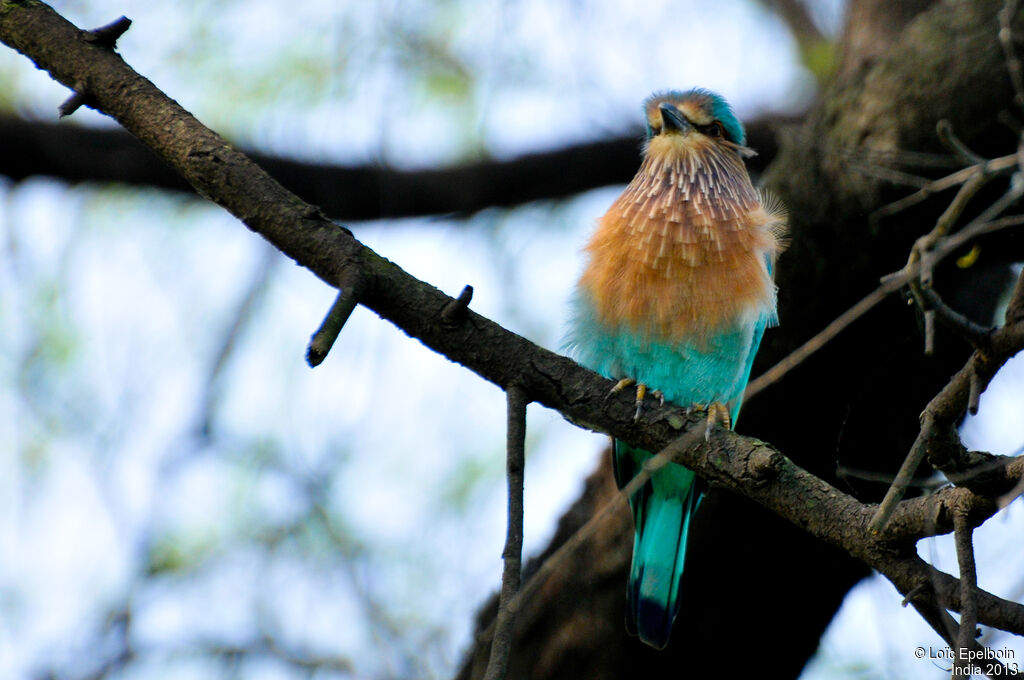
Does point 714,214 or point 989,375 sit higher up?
point 714,214

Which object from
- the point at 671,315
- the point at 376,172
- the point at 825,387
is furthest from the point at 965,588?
the point at 376,172

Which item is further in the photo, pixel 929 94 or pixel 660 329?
pixel 929 94

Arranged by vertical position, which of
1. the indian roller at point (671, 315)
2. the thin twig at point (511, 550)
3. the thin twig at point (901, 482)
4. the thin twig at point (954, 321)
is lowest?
the thin twig at point (511, 550)

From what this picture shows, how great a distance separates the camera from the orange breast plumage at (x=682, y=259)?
3502 millimetres

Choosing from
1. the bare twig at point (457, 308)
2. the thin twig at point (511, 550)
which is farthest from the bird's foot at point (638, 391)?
the bare twig at point (457, 308)

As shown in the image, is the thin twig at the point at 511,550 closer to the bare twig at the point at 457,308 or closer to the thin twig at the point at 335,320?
the bare twig at the point at 457,308

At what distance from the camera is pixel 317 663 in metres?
3.38

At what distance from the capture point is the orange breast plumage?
3.50 metres

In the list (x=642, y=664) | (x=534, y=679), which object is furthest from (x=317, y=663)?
(x=642, y=664)

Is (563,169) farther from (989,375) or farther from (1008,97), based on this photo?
(989,375)

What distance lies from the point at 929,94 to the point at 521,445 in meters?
2.56

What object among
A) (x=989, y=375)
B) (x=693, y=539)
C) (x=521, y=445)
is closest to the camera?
(x=989, y=375)

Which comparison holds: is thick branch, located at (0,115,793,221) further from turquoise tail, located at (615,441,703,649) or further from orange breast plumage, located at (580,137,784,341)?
turquoise tail, located at (615,441,703,649)

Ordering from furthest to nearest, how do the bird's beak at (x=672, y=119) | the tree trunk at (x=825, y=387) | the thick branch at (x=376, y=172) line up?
the thick branch at (x=376, y=172) < the bird's beak at (x=672, y=119) < the tree trunk at (x=825, y=387)
